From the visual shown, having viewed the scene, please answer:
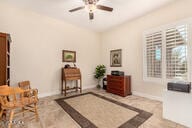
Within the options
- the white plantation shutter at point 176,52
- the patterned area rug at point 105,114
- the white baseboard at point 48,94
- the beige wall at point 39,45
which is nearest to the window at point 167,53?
the white plantation shutter at point 176,52

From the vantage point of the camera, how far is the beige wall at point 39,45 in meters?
3.22

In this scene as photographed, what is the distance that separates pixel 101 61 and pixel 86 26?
6.07 ft

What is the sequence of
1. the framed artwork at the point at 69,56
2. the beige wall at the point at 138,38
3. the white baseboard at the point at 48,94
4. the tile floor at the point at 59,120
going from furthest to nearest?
the framed artwork at the point at 69,56, the white baseboard at the point at 48,94, the beige wall at the point at 138,38, the tile floor at the point at 59,120

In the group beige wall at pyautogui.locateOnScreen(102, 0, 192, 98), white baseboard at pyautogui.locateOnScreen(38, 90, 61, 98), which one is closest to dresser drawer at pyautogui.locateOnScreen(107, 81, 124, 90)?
beige wall at pyautogui.locateOnScreen(102, 0, 192, 98)

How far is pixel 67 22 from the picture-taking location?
4297 mm

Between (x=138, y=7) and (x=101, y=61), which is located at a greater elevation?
(x=138, y=7)

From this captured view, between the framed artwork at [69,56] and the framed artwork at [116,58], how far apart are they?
1692 millimetres

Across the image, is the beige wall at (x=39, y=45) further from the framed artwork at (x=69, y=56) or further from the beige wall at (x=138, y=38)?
the beige wall at (x=138, y=38)

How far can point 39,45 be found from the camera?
145 inches

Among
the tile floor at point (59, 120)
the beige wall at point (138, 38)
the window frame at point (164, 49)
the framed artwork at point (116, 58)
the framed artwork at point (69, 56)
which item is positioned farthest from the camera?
the framed artwork at point (116, 58)

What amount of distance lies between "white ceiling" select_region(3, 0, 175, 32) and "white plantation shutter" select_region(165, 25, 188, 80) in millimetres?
925

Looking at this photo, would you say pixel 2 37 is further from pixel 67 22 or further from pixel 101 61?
pixel 101 61

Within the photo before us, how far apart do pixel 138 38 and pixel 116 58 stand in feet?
4.04

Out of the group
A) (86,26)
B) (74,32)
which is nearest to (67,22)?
(74,32)
